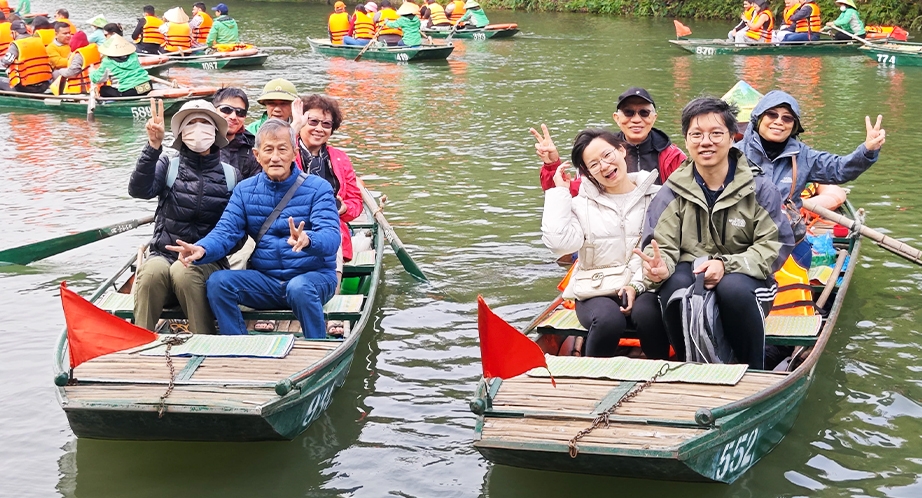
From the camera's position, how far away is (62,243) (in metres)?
6.97

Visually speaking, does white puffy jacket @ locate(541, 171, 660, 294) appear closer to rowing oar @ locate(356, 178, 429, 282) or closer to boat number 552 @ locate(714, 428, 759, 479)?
boat number 552 @ locate(714, 428, 759, 479)

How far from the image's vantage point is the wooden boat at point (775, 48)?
20.3m

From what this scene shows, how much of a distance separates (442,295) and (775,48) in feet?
48.6

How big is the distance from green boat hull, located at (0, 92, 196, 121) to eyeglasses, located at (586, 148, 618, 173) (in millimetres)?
10274

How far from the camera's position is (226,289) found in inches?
214

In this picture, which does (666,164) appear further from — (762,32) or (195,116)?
(762,32)

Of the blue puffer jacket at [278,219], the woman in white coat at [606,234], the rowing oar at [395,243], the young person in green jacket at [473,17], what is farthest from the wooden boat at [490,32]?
the woman in white coat at [606,234]

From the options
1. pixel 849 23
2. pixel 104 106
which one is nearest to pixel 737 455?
pixel 104 106

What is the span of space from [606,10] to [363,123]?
A: 17806 millimetres

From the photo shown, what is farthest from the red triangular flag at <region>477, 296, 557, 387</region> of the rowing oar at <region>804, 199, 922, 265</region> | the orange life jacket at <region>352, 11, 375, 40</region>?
the orange life jacket at <region>352, 11, 375, 40</region>

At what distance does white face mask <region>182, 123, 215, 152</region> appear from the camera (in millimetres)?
5590

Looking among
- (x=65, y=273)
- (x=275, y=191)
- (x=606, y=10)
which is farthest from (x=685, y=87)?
(x=606, y=10)

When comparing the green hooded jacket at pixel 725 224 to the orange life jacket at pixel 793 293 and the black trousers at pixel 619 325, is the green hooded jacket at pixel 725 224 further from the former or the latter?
the orange life jacket at pixel 793 293

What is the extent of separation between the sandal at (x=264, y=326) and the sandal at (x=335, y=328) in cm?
32
